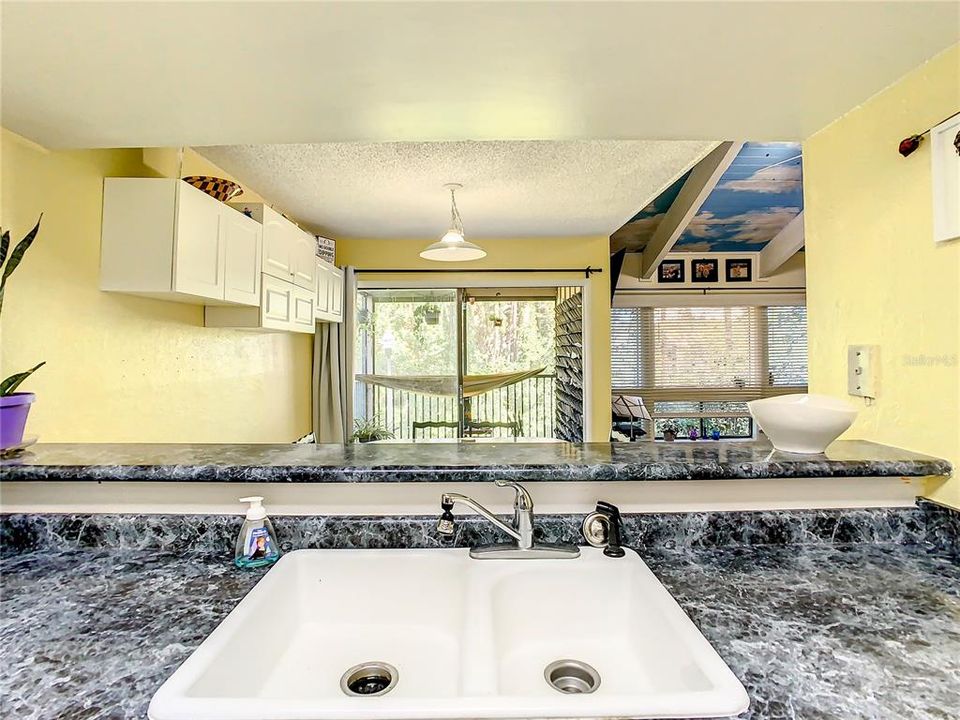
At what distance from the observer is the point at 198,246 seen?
1.91 metres

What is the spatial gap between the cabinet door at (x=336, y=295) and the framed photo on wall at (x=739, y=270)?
170 inches

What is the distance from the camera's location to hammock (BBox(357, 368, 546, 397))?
4395 mm

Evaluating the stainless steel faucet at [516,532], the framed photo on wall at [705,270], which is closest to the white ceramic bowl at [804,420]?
the stainless steel faucet at [516,532]

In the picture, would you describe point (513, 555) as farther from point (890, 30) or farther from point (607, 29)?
point (890, 30)

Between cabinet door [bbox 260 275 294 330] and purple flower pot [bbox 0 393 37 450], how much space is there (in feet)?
4.61

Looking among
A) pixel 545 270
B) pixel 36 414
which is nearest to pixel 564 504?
Result: pixel 36 414

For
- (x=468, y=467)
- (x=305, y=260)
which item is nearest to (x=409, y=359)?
(x=305, y=260)

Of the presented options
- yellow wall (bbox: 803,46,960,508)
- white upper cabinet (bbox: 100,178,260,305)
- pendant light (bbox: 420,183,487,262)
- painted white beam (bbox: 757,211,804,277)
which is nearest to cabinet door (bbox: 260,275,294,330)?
white upper cabinet (bbox: 100,178,260,305)

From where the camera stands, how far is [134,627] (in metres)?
0.75

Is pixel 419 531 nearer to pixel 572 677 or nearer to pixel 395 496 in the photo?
pixel 395 496

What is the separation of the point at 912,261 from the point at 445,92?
4.04 ft

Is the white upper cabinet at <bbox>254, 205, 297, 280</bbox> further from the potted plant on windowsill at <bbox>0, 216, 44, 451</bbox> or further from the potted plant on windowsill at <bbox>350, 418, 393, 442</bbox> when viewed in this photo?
the potted plant on windowsill at <bbox>350, 418, 393, 442</bbox>

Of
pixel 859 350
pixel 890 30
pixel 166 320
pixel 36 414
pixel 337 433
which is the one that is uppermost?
pixel 890 30

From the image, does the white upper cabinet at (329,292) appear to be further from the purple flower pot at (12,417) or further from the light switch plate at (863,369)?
the light switch plate at (863,369)
